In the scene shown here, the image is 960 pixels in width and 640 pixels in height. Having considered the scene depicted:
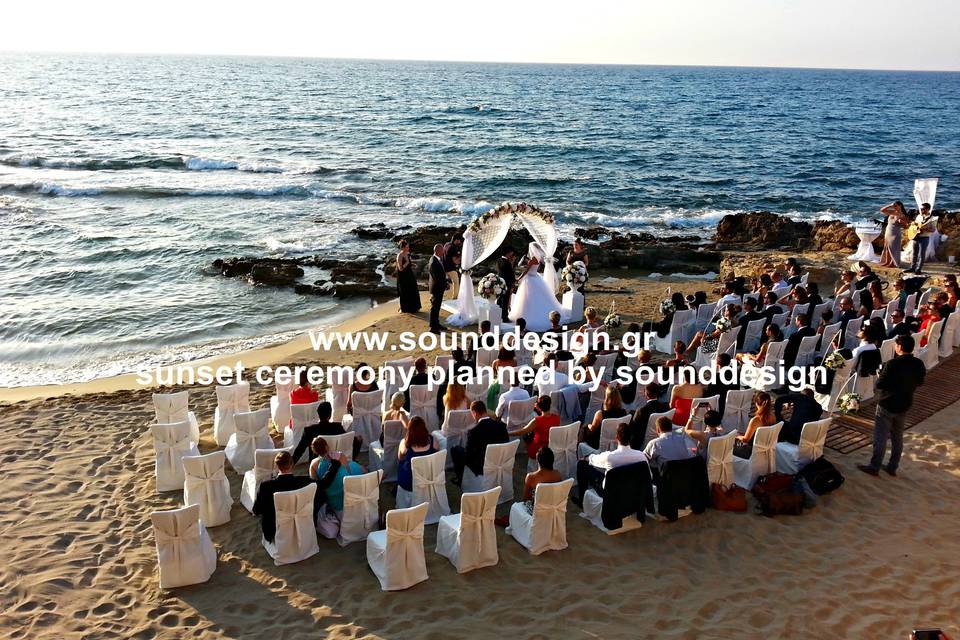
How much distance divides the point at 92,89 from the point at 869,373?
107466mm

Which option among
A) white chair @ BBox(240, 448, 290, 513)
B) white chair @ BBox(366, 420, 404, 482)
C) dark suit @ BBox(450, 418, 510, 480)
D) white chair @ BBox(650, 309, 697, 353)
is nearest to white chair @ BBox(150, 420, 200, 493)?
white chair @ BBox(240, 448, 290, 513)

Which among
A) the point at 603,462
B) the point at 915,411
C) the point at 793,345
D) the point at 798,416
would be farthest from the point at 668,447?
the point at 915,411

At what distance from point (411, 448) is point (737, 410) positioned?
13.6ft

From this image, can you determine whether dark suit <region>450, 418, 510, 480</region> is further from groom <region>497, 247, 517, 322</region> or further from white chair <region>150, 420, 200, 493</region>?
groom <region>497, 247, 517, 322</region>

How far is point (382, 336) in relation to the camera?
14.4m

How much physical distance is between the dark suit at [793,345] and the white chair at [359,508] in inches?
259

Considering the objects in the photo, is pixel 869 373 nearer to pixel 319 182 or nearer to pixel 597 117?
pixel 319 182

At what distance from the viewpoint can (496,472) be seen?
25.7 ft

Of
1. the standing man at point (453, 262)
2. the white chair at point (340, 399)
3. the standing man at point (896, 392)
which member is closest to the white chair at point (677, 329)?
the standing man at point (896, 392)

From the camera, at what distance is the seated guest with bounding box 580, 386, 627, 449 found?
330 inches

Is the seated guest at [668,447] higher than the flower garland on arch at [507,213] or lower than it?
lower

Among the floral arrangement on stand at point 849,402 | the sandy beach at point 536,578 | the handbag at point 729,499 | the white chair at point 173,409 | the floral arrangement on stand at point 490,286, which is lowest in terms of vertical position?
the sandy beach at point 536,578

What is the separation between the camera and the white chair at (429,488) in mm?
7395

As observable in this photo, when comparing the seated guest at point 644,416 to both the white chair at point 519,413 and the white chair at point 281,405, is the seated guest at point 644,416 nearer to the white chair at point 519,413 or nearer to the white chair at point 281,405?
the white chair at point 519,413
